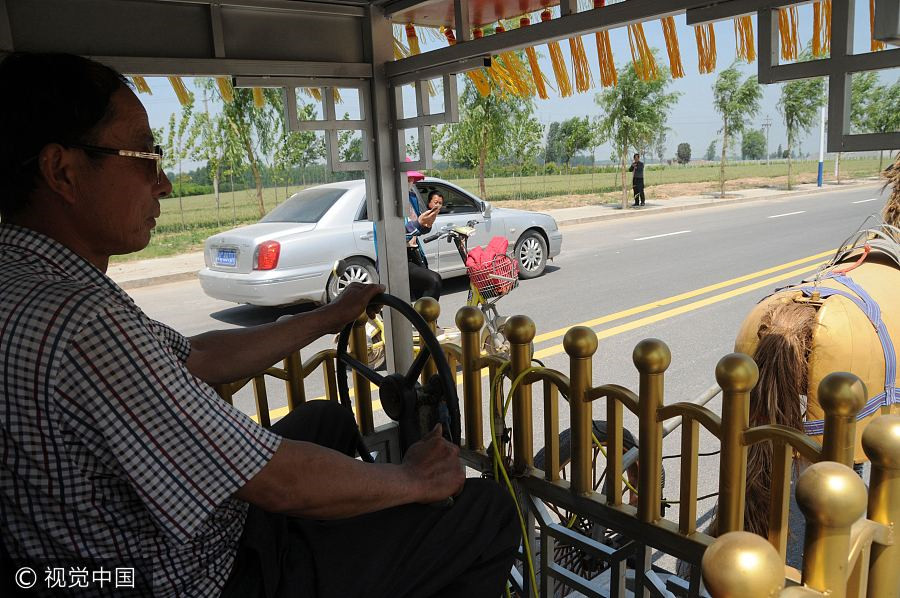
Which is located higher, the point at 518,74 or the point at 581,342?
the point at 518,74

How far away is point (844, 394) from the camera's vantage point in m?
1.49

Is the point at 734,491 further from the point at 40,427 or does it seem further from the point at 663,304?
the point at 663,304

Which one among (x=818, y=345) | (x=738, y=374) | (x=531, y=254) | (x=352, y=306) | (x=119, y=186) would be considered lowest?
(x=531, y=254)

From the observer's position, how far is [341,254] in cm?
816

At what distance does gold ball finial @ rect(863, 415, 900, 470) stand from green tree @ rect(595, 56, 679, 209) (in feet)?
70.3

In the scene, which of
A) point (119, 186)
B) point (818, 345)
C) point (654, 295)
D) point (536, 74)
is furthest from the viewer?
point (654, 295)

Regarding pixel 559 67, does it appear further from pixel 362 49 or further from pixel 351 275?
pixel 351 275

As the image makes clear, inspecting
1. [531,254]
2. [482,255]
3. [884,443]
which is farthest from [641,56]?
[531,254]

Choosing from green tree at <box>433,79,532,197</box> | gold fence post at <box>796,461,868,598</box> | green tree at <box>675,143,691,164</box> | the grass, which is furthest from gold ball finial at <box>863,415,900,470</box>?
green tree at <box>675,143,691,164</box>

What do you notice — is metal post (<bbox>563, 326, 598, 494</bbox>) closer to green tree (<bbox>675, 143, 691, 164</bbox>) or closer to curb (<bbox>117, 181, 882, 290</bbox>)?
curb (<bbox>117, 181, 882, 290</bbox>)

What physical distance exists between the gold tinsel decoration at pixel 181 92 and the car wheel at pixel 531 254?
7.49 metres

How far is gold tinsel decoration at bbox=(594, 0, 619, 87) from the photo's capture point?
8.07 feet

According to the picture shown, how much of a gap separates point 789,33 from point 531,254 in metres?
8.55

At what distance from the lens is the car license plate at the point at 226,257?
8.03 meters
